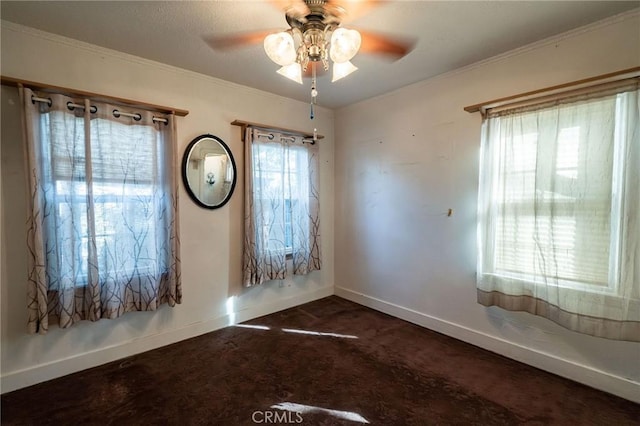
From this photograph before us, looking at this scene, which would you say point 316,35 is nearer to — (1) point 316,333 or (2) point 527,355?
(1) point 316,333

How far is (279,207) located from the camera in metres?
3.21

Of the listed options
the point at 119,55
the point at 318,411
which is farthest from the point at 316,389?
the point at 119,55

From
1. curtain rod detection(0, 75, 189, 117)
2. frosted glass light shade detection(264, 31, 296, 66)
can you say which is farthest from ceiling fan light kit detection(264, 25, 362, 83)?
curtain rod detection(0, 75, 189, 117)

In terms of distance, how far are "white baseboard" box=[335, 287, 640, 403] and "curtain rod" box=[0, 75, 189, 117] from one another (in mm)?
2947

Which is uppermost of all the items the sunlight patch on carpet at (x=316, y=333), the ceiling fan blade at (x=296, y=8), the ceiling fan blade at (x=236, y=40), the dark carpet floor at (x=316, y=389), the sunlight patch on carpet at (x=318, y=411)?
the ceiling fan blade at (x=236, y=40)

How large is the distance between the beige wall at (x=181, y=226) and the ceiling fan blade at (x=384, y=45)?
4.57 feet

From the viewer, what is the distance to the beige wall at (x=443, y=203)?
1.96m

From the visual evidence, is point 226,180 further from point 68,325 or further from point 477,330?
point 477,330

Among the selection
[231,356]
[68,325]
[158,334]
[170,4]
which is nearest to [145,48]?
[170,4]

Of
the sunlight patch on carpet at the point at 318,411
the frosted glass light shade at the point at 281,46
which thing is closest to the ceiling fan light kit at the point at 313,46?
the frosted glass light shade at the point at 281,46

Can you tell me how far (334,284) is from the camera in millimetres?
3986

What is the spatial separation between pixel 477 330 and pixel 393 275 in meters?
0.96
